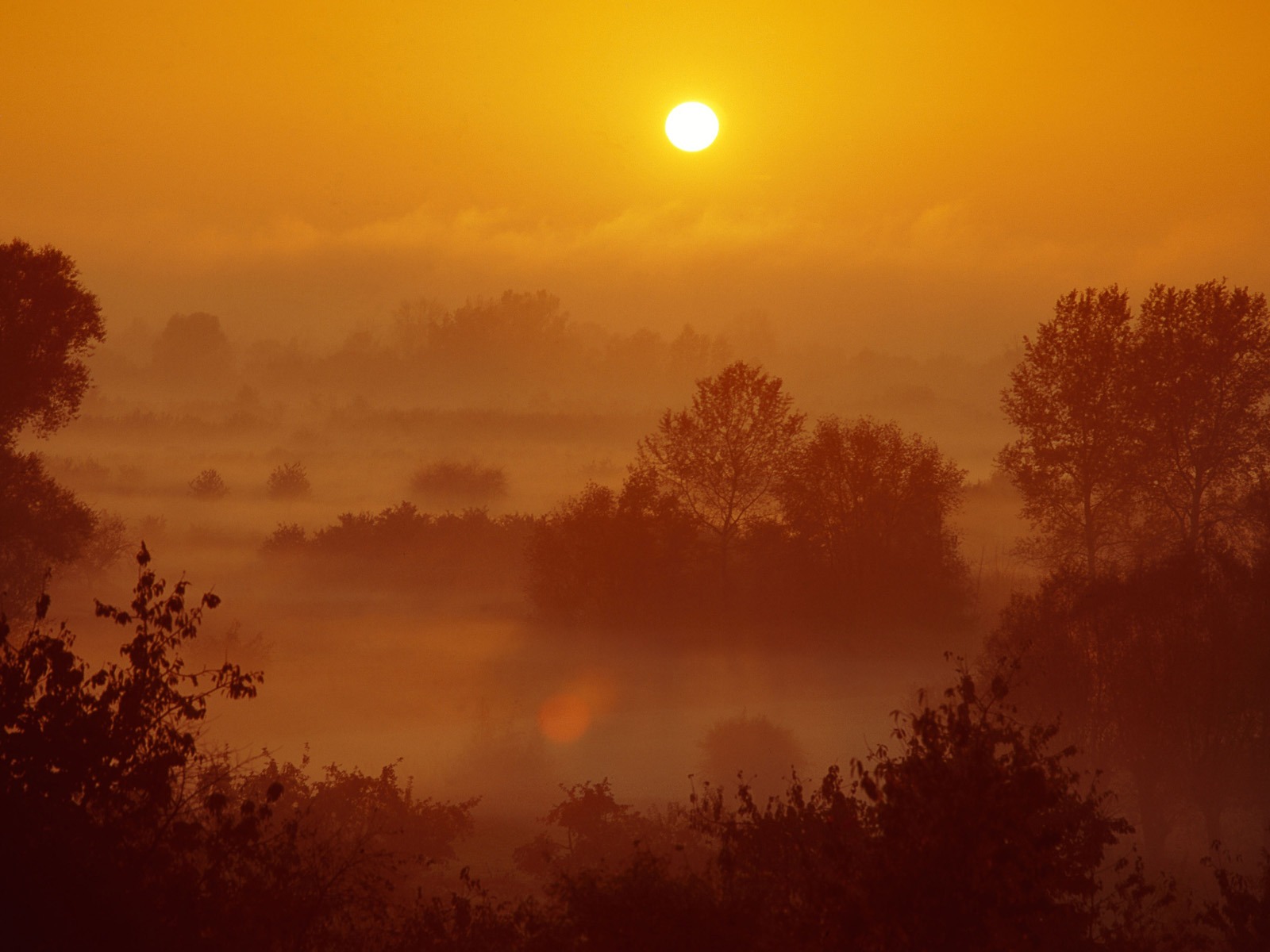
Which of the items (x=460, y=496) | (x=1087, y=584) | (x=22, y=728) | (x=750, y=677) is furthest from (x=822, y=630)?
(x=460, y=496)

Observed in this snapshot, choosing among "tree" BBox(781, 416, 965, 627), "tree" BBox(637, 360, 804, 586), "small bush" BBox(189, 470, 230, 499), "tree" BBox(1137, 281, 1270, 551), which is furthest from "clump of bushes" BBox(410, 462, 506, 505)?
"tree" BBox(1137, 281, 1270, 551)

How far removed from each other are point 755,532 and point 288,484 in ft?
213

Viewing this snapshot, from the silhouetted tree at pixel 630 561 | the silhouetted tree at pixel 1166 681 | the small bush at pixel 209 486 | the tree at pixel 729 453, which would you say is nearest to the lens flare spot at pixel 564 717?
the silhouetted tree at pixel 630 561

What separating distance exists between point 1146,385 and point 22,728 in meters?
43.9

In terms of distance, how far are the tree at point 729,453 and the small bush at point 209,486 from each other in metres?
63.1

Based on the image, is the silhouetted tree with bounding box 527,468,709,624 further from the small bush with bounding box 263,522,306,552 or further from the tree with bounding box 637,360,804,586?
the small bush with bounding box 263,522,306,552

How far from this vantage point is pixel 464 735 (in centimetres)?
4912

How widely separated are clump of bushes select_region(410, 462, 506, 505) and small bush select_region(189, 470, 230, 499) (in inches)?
675

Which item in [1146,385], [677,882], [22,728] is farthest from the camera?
[1146,385]

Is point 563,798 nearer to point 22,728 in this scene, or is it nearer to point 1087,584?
point 1087,584

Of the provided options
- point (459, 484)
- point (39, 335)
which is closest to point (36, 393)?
point (39, 335)

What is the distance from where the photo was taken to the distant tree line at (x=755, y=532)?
49.7 metres

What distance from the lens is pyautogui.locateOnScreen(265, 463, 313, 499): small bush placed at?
335 feet

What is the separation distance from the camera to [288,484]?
10356 centimetres
